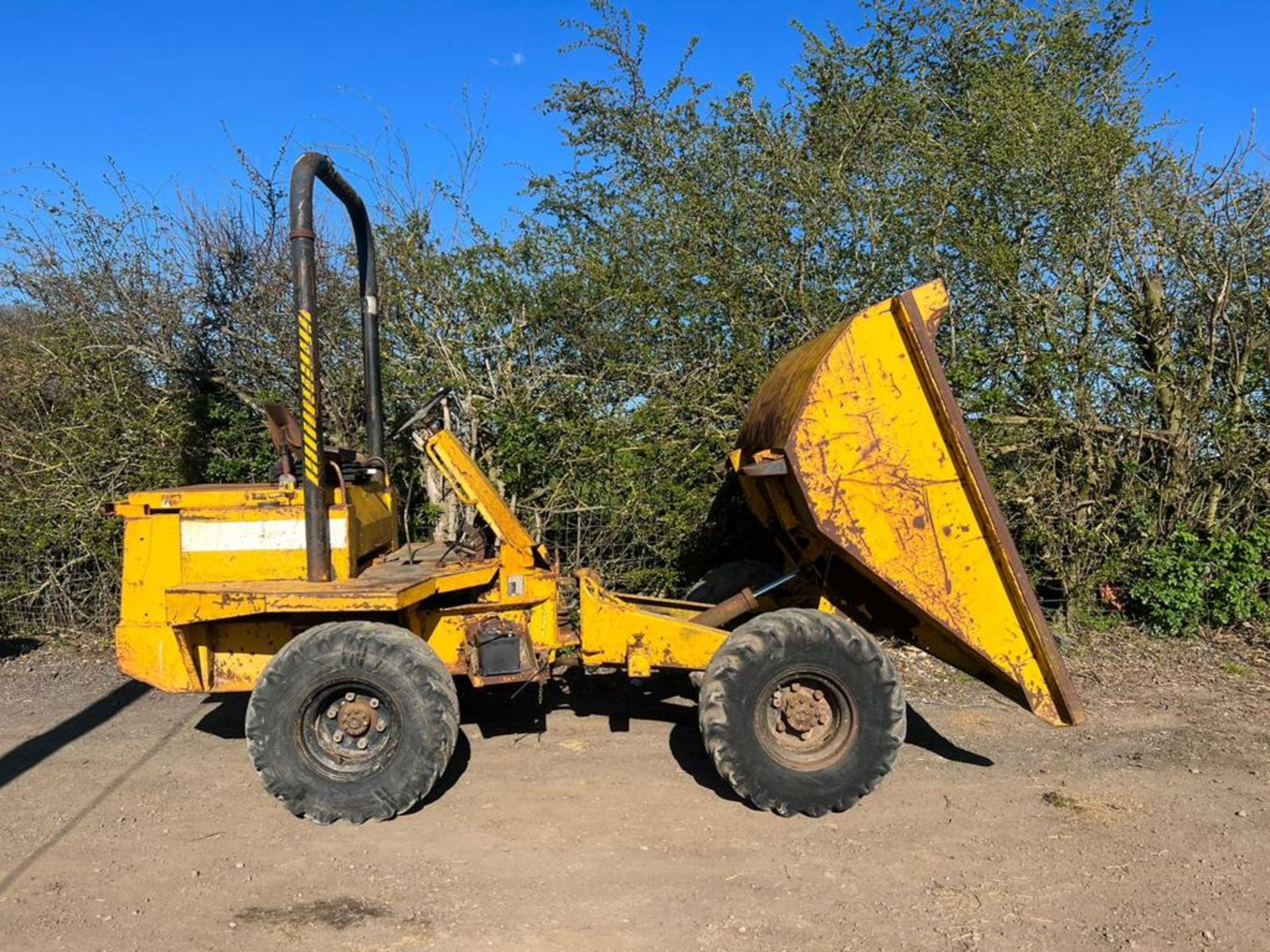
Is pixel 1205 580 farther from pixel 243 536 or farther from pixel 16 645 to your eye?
pixel 16 645

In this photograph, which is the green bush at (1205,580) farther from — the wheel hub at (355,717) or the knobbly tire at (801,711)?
the wheel hub at (355,717)

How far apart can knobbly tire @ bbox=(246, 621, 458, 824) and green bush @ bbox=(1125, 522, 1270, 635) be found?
6.27m

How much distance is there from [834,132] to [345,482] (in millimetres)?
5823

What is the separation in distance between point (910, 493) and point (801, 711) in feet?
4.00

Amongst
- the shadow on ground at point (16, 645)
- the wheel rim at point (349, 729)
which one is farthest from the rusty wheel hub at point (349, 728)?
the shadow on ground at point (16, 645)

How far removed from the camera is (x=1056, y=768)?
486cm

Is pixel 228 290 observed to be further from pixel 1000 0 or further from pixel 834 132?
pixel 1000 0

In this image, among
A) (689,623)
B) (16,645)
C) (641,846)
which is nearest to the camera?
(641,846)

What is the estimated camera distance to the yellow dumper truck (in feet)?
13.7

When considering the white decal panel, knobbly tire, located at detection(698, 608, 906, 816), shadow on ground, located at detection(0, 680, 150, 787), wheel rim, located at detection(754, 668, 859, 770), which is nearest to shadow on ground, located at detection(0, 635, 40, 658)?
shadow on ground, located at detection(0, 680, 150, 787)

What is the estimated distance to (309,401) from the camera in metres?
4.35

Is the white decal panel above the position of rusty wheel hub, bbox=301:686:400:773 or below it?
above

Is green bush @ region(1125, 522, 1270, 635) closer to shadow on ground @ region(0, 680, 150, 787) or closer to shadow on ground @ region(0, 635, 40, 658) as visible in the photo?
shadow on ground @ region(0, 680, 150, 787)

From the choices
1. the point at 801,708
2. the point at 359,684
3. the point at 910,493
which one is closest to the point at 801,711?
the point at 801,708
